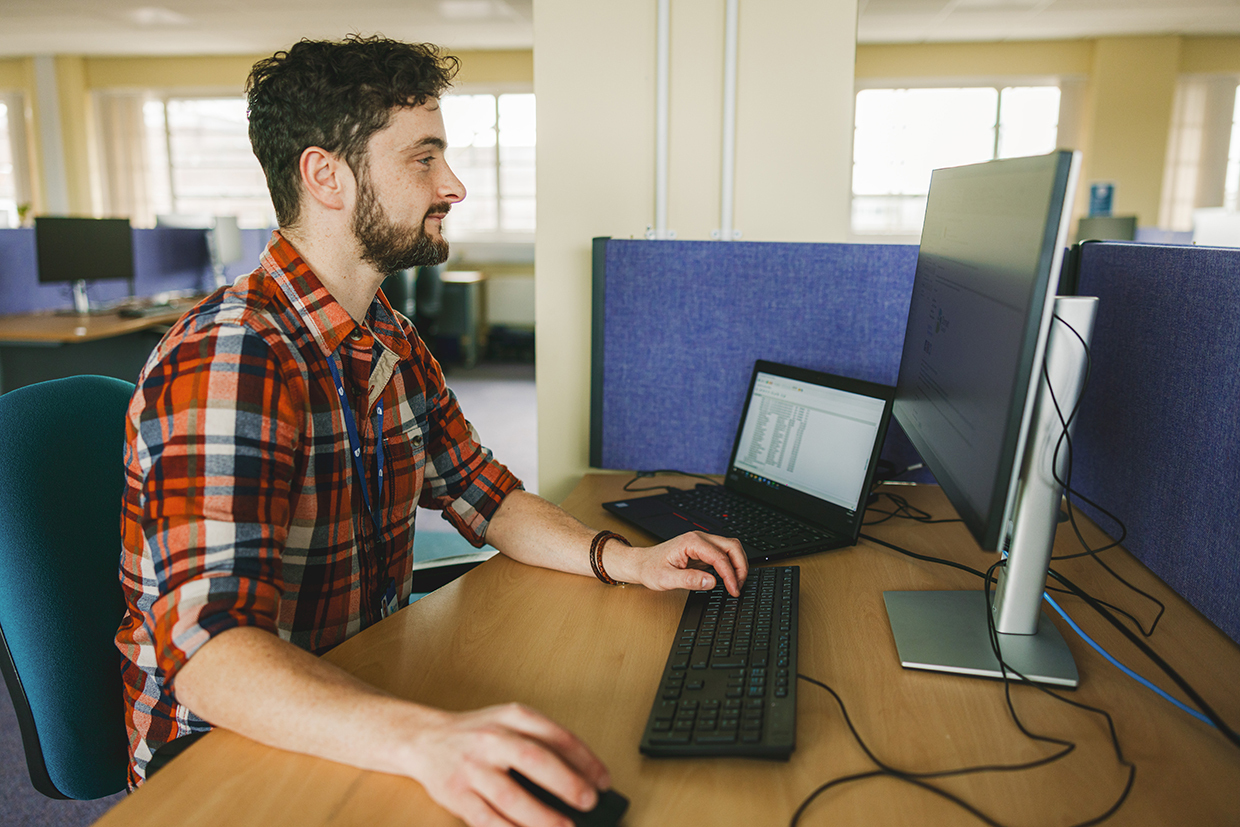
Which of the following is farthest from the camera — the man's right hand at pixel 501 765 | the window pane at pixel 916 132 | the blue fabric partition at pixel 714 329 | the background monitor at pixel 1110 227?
the window pane at pixel 916 132

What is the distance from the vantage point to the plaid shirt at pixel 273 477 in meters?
0.71

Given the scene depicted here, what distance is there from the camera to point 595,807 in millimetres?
→ 567

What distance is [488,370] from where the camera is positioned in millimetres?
6449

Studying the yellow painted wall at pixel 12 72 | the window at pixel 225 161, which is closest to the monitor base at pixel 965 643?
the window at pixel 225 161

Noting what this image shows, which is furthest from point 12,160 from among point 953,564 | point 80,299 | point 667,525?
point 953,564

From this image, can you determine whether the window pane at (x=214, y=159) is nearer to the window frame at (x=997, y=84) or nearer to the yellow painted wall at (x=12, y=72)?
the yellow painted wall at (x=12, y=72)

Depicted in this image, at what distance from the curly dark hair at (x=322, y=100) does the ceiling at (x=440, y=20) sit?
4927 millimetres

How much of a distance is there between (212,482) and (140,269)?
446 centimetres

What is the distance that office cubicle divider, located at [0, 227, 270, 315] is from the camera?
12.3 feet

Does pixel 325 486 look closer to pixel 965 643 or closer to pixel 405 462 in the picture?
pixel 405 462

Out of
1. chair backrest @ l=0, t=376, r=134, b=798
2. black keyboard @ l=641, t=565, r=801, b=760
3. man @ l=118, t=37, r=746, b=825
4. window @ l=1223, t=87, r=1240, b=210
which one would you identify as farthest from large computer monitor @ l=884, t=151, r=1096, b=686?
window @ l=1223, t=87, r=1240, b=210

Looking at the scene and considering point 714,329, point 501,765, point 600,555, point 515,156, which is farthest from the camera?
point 515,156

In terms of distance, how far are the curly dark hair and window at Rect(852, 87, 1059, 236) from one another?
247 inches

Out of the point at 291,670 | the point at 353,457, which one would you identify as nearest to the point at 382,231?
the point at 353,457
